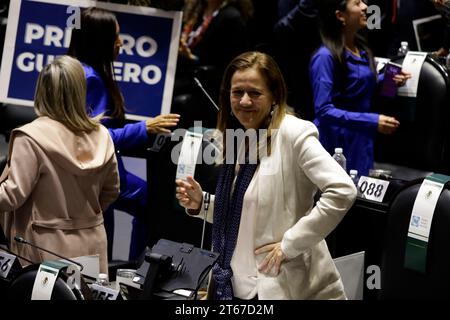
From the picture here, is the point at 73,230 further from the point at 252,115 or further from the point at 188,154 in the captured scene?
the point at 252,115

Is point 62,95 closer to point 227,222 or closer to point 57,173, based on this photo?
point 57,173

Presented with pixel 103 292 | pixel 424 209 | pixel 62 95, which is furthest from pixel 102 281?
pixel 424 209

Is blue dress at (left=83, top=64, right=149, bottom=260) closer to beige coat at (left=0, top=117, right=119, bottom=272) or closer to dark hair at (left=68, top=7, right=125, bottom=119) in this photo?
dark hair at (left=68, top=7, right=125, bottom=119)

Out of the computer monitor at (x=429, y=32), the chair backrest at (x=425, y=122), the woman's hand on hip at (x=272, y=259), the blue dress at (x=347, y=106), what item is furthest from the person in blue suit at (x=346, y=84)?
the woman's hand on hip at (x=272, y=259)

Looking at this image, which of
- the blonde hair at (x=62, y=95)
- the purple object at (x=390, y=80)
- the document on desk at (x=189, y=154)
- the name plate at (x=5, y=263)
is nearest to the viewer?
the name plate at (x=5, y=263)

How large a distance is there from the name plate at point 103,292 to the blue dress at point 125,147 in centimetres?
133

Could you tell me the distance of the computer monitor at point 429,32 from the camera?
205 inches

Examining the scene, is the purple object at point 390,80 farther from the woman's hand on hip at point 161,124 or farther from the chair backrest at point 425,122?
the woman's hand on hip at point 161,124

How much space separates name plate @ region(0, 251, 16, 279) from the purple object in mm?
2247

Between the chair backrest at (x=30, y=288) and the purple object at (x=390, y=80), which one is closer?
the chair backrest at (x=30, y=288)

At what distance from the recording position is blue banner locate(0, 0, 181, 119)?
193 inches

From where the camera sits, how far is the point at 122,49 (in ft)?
16.4

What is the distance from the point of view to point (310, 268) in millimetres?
3076

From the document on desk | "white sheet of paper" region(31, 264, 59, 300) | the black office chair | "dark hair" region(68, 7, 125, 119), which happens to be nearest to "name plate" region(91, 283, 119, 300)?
"white sheet of paper" region(31, 264, 59, 300)
